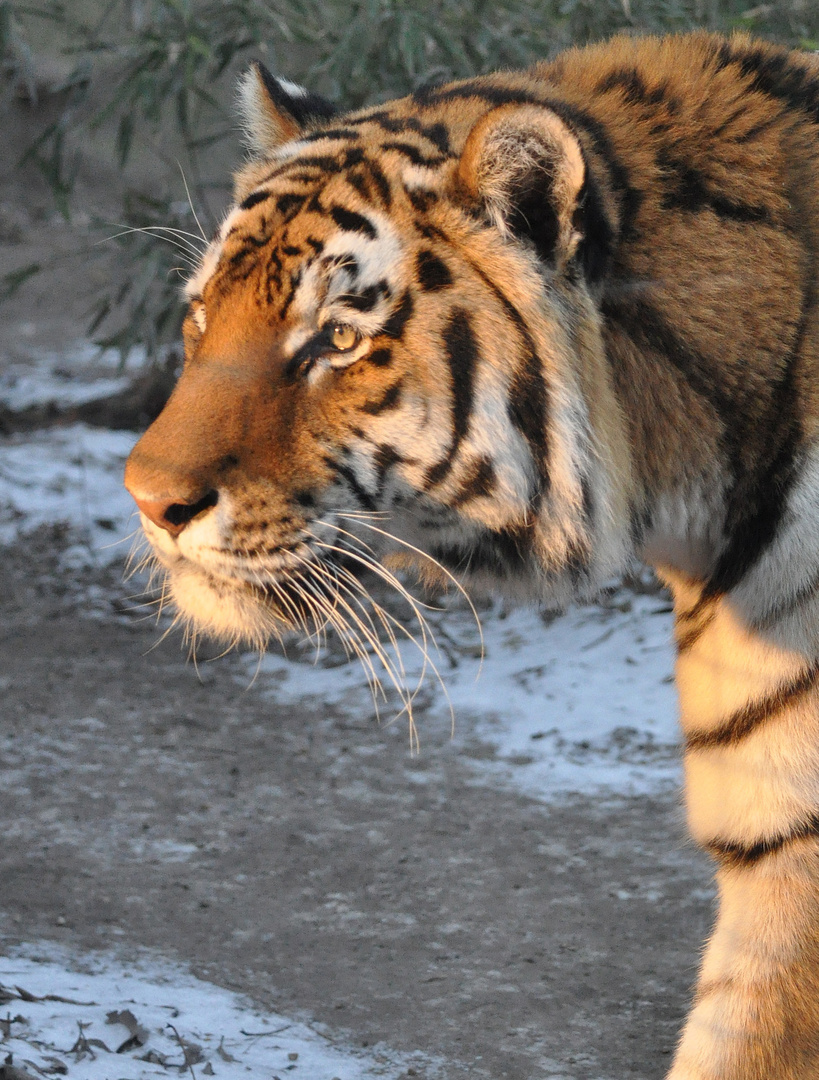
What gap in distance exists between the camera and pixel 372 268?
1685 millimetres

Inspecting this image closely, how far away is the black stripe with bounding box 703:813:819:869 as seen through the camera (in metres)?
1.69

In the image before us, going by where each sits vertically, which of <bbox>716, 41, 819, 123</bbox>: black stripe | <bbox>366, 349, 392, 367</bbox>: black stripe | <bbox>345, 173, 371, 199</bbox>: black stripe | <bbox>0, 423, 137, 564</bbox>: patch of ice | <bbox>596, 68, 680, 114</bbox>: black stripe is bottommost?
<bbox>0, 423, 137, 564</bbox>: patch of ice

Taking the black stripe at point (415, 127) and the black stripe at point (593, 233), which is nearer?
the black stripe at point (593, 233)

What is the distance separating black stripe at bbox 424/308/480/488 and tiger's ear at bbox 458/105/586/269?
128 millimetres

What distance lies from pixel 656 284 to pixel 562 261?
0.13 m

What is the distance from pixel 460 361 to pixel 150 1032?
4.02 ft

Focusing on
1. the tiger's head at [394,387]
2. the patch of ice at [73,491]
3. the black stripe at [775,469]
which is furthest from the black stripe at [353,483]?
the patch of ice at [73,491]

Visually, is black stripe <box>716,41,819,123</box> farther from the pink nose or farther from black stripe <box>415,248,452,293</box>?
the pink nose

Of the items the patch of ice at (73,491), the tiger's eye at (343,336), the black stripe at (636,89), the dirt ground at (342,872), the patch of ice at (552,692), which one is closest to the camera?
the tiger's eye at (343,336)

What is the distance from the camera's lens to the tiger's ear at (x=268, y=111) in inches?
80.2

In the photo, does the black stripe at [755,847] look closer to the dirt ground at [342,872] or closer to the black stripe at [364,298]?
the dirt ground at [342,872]

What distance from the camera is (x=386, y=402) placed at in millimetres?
1689

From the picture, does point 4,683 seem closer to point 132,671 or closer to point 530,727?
point 132,671

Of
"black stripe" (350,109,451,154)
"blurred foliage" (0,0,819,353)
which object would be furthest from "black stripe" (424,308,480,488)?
"blurred foliage" (0,0,819,353)
